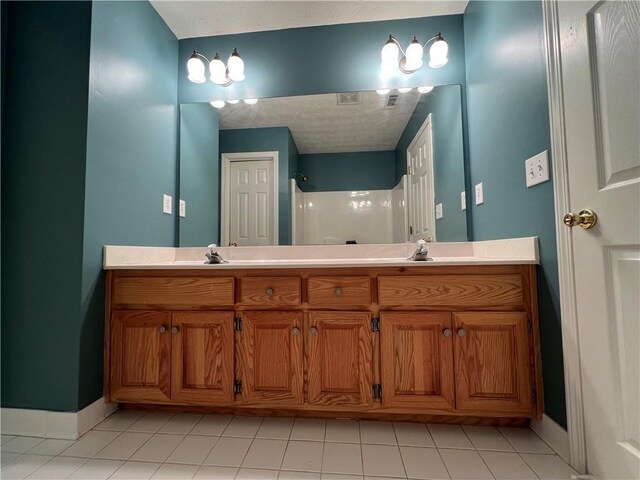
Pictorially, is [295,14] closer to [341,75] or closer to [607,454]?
[341,75]

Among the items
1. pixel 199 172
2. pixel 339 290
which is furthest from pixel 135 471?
pixel 199 172

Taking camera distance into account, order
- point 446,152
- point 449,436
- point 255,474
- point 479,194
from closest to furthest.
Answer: point 255,474 < point 449,436 < point 479,194 < point 446,152

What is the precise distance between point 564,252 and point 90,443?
205 cm

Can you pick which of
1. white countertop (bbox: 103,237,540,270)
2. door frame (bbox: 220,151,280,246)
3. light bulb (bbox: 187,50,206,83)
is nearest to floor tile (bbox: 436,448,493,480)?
white countertop (bbox: 103,237,540,270)

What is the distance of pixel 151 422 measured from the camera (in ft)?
4.46

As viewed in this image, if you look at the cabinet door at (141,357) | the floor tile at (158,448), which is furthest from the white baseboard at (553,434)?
the cabinet door at (141,357)

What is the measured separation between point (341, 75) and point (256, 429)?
2086mm

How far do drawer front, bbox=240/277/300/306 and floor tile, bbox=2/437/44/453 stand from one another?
102 cm

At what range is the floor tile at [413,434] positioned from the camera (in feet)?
3.87

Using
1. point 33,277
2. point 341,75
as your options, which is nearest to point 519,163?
point 341,75

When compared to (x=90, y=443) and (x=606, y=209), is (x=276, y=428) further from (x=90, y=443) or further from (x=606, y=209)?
(x=606, y=209)

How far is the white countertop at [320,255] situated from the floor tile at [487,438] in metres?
0.74

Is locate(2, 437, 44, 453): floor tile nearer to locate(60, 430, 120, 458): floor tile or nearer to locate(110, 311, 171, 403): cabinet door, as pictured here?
locate(60, 430, 120, 458): floor tile

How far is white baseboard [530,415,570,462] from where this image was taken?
1.06 meters
